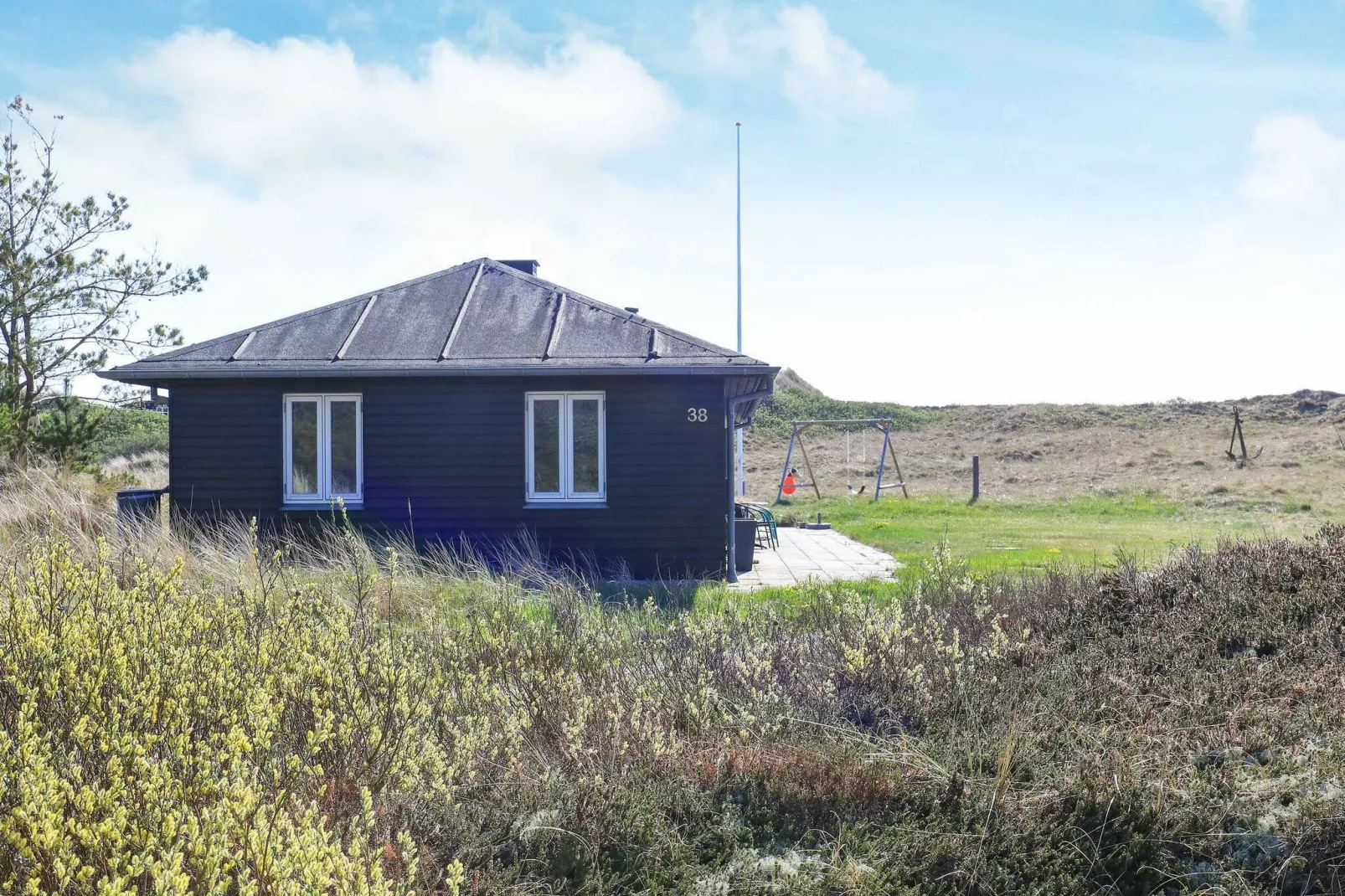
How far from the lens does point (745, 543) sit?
12.5m

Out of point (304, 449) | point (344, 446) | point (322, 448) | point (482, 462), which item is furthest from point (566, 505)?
point (304, 449)

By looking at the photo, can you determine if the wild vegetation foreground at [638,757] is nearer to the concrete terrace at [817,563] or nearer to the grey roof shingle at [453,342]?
the concrete terrace at [817,563]

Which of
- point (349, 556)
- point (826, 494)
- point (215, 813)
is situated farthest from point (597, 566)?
point (826, 494)

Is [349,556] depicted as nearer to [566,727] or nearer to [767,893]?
[566,727]

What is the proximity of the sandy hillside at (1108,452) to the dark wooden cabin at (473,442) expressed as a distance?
15.3 metres

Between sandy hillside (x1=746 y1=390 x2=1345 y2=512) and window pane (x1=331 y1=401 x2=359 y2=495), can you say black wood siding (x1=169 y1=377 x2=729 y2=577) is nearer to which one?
window pane (x1=331 y1=401 x2=359 y2=495)

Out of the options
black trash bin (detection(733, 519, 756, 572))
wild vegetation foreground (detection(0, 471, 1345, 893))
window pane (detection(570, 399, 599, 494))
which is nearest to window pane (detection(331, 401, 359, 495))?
window pane (detection(570, 399, 599, 494))

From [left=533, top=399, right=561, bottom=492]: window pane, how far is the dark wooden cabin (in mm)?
17

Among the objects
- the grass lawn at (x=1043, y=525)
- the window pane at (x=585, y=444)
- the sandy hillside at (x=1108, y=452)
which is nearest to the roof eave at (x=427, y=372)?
the window pane at (x=585, y=444)

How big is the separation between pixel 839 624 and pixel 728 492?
6175 mm

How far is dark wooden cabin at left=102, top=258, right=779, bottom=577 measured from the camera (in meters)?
11.9

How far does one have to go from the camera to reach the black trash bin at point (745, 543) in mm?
12445

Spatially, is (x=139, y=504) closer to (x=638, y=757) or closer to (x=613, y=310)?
(x=613, y=310)

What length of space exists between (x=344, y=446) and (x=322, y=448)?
0.90ft
